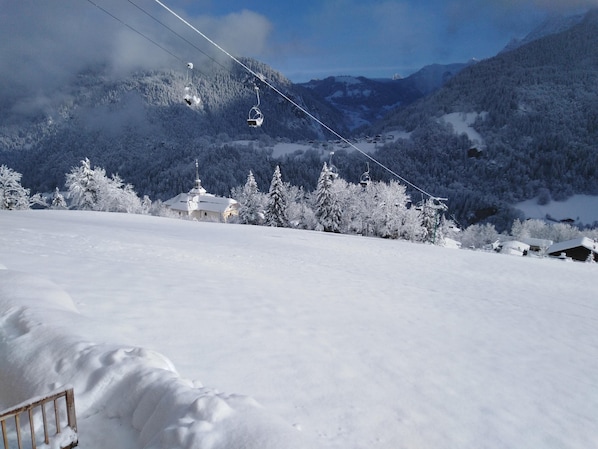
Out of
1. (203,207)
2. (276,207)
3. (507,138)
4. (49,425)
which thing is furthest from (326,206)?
(507,138)

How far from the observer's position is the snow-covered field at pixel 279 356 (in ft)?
10.8

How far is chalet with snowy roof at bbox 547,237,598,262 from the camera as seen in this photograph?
161 feet

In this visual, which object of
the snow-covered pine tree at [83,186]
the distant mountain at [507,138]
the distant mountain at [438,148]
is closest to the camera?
the snow-covered pine tree at [83,186]

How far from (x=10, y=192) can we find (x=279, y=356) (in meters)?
49.5

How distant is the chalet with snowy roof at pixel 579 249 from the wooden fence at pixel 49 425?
60.8 metres

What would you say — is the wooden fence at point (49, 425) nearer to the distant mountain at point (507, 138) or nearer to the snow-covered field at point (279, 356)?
the snow-covered field at point (279, 356)

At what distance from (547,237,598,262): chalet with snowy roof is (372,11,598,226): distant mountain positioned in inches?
1749

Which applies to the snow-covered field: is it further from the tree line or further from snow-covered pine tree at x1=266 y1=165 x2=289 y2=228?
snow-covered pine tree at x1=266 y1=165 x2=289 y2=228

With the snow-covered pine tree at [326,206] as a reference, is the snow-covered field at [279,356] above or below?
below

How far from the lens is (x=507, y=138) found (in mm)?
143500

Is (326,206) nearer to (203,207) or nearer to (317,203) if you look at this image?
(317,203)

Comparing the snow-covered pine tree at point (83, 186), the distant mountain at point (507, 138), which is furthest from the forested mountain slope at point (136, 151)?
the snow-covered pine tree at point (83, 186)

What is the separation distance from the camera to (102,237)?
1384 cm

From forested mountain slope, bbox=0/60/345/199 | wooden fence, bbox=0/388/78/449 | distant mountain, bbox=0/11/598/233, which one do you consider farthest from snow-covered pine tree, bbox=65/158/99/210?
distant mountain, bbox=0/11/598/233
